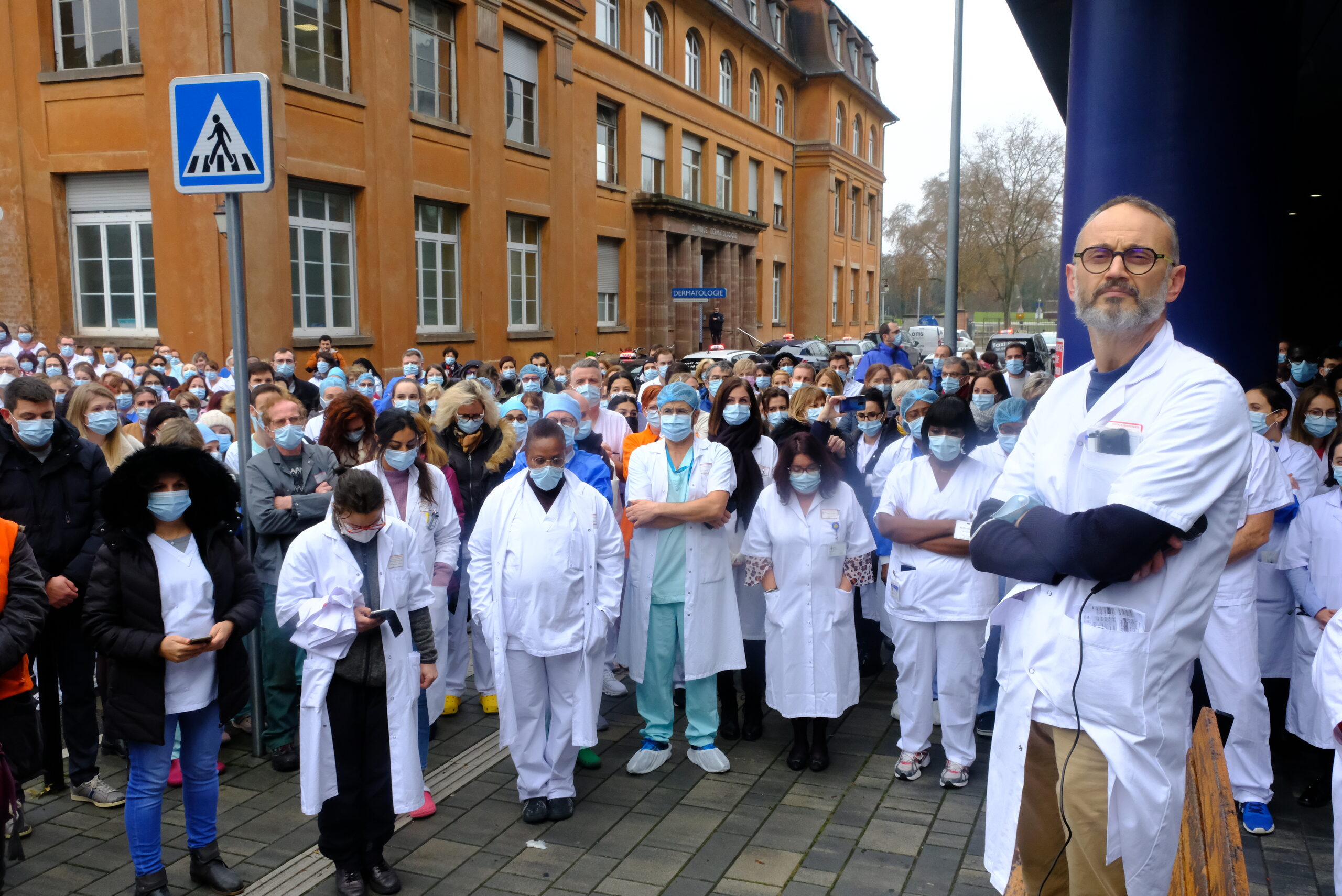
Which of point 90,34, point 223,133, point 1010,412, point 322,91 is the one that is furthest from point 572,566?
point 90,34

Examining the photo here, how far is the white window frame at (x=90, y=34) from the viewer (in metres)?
17.2

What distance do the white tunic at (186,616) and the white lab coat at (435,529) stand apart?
1.20 metres

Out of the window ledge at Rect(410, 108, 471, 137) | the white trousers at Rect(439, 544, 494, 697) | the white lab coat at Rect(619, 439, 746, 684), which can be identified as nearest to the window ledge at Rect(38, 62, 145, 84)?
the window ledge at Rect(410, 108, 471, 137)

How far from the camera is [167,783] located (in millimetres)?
4453

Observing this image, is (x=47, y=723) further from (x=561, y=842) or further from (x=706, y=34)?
(x=706, y=34)

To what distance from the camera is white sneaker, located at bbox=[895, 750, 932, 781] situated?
5.59 metres

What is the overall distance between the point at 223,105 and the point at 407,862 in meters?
3.94

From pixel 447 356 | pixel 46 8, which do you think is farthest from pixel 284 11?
pixel 447 356

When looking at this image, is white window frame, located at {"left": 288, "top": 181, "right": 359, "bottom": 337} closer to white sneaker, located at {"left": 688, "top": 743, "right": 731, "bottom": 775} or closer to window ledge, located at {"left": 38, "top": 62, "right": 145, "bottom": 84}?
window ledge, located at {"left": 38, "top": 62, "right": 145, "bottom": 84}

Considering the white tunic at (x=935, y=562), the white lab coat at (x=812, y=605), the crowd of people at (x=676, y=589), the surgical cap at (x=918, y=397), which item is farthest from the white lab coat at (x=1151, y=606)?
the surgical cap at (x=918, y=397)

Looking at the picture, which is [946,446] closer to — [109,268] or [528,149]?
[109,268]

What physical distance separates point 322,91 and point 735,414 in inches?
563

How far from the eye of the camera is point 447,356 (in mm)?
18703

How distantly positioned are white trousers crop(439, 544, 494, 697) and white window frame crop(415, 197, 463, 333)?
15.3 meters
